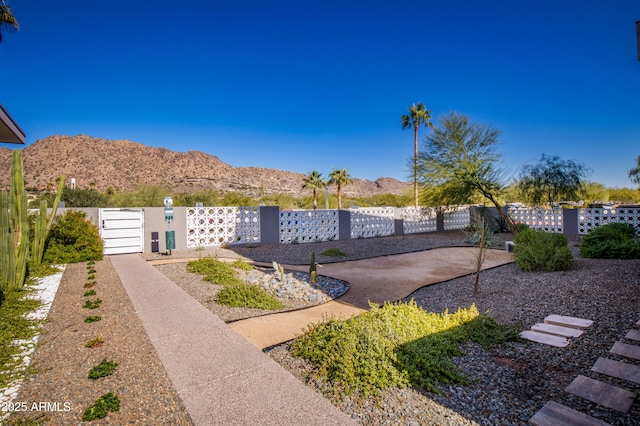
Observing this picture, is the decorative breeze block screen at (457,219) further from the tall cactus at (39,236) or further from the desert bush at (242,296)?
the tall cactus at (39,236)

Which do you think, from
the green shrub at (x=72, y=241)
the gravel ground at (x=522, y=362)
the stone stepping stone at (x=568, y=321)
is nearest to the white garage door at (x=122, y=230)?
the green shrub at (x=72, y=241)

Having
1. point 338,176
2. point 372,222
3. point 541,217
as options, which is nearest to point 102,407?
point 372,222

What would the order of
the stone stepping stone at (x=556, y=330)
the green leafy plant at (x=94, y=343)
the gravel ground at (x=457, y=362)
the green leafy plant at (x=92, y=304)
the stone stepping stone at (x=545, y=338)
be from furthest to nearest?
the green leafy plant at (x=92, y=304), the stone stepping stone at (x=556, y=330), the stone stepping stone at (x=545, y=338), the green leafy plant at (x=94, y=343), the gravel ground at (x=457, y=362)

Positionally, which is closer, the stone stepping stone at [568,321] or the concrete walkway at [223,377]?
the concrete walkway at [223,377]

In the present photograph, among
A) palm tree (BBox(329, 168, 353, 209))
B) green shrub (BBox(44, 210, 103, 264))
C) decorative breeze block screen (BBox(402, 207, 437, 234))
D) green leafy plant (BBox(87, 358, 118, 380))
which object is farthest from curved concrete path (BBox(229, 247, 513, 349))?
palm tree (BBox(329, 168, 353, 209))

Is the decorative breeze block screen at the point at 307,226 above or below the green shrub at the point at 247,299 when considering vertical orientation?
above

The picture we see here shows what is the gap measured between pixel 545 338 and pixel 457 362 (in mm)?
1373

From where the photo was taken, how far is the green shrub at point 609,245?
24.5 ft

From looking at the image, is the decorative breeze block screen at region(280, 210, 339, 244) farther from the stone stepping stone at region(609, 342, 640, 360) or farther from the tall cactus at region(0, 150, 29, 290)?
the stone stepping stone at region(609, 342, 640, 360)

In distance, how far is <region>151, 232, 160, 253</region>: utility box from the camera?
1149cm

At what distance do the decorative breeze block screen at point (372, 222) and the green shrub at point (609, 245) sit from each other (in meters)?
9.02

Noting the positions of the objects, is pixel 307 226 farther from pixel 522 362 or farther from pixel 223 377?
pixel 223 377

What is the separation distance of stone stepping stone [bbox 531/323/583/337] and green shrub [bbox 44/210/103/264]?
10.7m

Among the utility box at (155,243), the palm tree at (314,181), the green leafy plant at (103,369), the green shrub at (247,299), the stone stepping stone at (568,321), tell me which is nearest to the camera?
the green leafy plant at (103,369)
